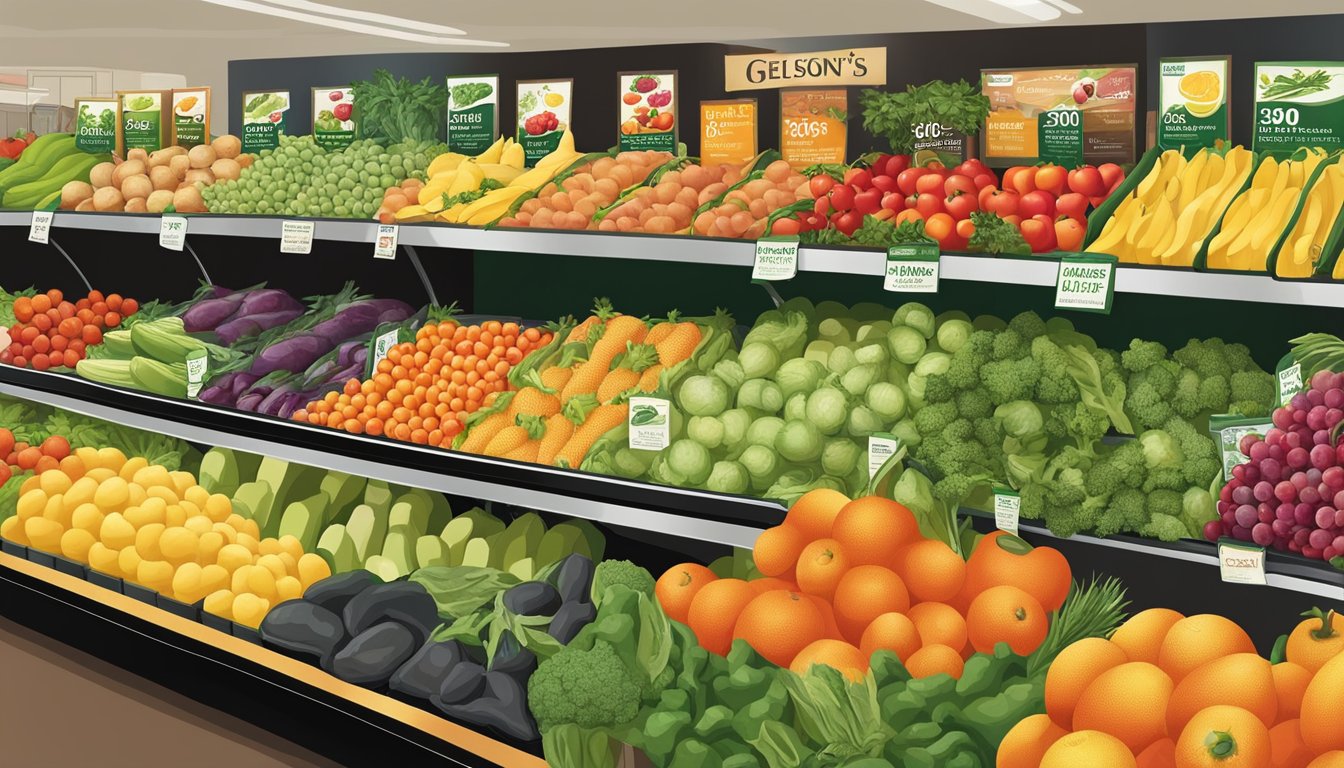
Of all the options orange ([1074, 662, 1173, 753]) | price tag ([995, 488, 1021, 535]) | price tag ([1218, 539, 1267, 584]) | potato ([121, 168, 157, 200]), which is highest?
potato ([121, 168, 157, 200])

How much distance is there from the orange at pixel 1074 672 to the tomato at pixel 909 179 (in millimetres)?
1157

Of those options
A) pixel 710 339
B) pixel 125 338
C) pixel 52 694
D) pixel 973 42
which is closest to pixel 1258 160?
pixel 973 42

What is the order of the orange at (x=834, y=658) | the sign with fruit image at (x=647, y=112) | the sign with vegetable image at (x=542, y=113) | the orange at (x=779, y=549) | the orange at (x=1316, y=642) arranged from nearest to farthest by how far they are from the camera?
the orange at (x=1316, y=642) < the orange at (x=834, y=658) < the orange at (x=779, y=549) < the sign with fruit image at (x=647, y=112) < the sign with vegetable image at (x=542, y=113)

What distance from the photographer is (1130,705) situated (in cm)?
177

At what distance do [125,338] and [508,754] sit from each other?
8.80 ft

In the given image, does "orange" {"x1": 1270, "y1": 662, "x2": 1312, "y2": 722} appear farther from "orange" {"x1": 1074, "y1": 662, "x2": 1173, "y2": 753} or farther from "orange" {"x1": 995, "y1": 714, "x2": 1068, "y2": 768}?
"orange" {"x1": 995, "y1": 714, "x2": 1068, "y2": 768}

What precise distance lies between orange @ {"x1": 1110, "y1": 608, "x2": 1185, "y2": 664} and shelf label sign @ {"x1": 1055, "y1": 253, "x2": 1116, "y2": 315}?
0.56m

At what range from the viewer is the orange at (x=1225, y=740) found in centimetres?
160

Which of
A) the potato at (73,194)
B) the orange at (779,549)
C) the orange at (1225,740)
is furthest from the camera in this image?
the potato at (73,194)

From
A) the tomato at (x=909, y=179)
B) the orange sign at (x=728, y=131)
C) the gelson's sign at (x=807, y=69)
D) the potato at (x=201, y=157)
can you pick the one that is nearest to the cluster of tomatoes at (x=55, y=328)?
the potato at (x=201, y=157)

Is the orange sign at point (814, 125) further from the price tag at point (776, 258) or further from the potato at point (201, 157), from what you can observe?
the potato at point (201, 157)

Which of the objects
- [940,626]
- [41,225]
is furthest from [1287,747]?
[41,225]

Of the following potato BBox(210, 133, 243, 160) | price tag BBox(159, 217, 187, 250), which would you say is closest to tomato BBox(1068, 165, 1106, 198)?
price tag BBox(159, 217, 187, 250)

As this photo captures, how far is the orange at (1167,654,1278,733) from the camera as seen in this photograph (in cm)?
171
